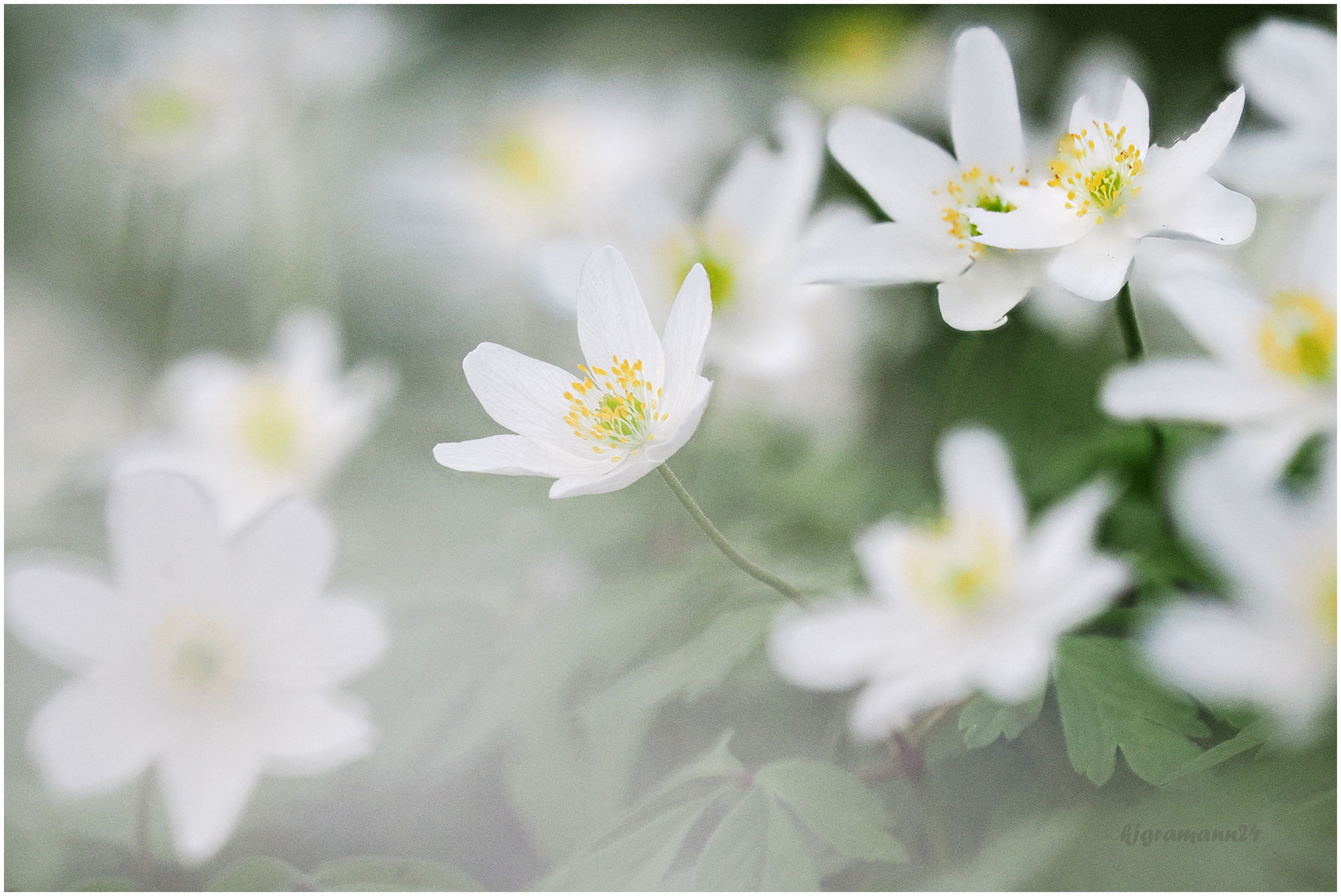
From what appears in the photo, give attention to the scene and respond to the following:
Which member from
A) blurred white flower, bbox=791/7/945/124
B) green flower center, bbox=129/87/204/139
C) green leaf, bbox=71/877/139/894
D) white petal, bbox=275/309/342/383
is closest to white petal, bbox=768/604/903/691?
green leaf, bbox=71/877/139/894

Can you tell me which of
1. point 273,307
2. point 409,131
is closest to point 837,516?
point 273,307

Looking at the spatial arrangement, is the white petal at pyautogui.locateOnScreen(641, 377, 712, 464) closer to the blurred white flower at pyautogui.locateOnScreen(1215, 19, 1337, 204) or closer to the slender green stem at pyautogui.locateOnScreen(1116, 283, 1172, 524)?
the slender green stem at pyautogui.locateOnScreen(1116, 283, 1172, 524)

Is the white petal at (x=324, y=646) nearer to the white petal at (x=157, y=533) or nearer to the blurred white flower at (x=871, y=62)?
the white petal at (x=157, y=533)

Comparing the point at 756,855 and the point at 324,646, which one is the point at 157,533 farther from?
the point at 756,855

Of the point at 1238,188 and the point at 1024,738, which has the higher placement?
the point at 1238,188

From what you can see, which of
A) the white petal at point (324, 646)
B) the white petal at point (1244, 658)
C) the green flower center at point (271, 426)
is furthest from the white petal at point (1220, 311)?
the green flower center at point (271, 426)

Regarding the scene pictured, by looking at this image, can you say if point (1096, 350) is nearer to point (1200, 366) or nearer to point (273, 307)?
point (1200, 366)

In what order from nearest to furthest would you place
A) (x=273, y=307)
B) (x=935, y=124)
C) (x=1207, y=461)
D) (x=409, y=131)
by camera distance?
1. (x=1207, y=461)
2. (x=935, y=124)
3. (x=273, y=307)
4. (x=409, y=131)
